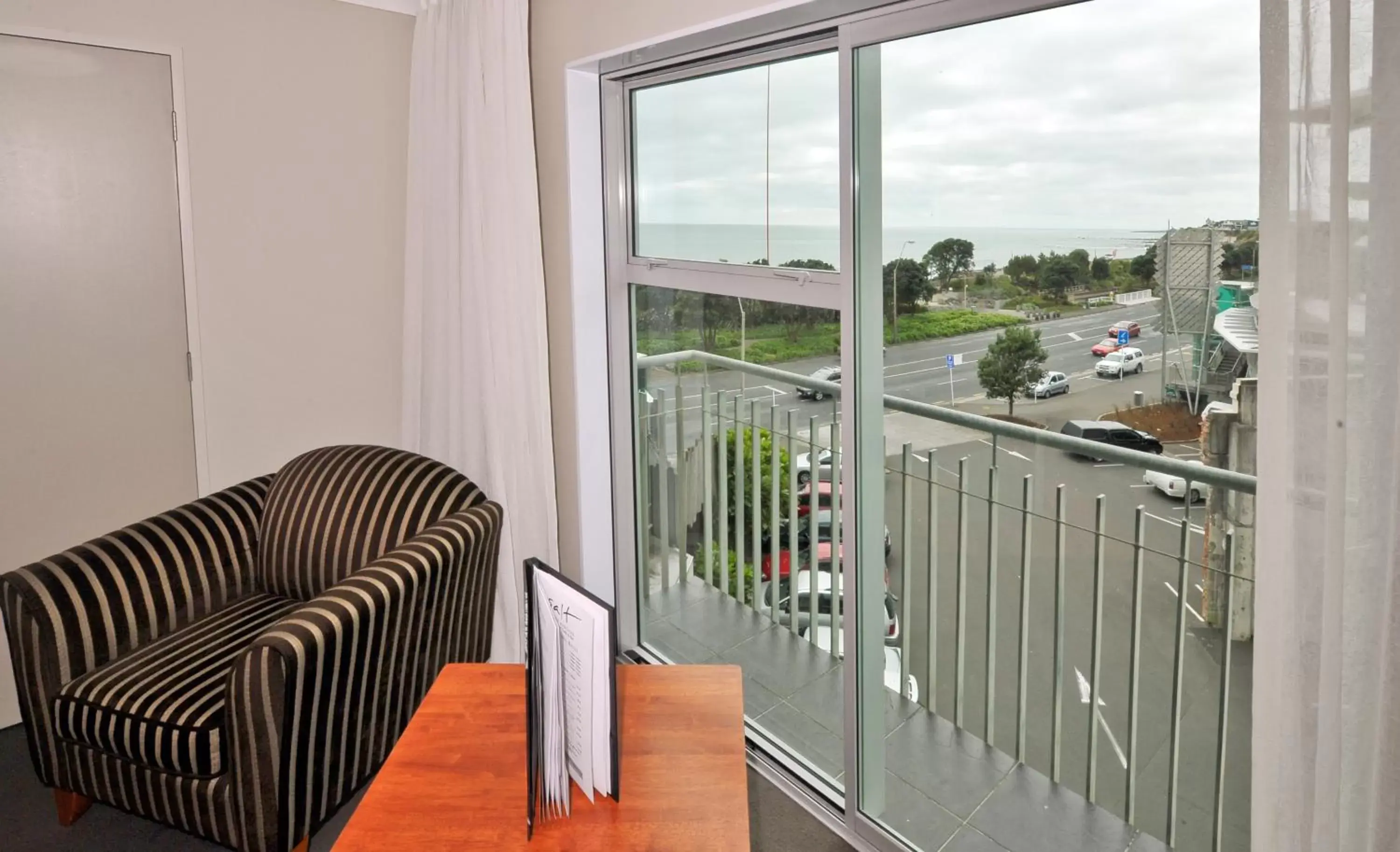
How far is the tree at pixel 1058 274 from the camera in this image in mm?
1688

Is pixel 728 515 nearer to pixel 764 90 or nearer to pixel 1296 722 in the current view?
pixel 764 90

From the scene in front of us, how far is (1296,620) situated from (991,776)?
41.0 inches

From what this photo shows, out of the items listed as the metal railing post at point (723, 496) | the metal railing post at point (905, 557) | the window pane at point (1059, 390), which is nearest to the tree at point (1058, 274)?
the window pane at point (1059, 390)

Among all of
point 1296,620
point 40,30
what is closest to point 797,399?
point 1296,620

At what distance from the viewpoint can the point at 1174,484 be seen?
1.59 meters

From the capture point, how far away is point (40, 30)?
269cm

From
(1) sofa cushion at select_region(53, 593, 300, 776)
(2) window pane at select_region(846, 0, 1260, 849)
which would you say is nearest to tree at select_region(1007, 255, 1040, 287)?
(2) window pane at select_region(846, 0, 1260, 849)

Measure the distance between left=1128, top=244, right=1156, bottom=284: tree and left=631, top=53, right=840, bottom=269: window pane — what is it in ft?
2.21

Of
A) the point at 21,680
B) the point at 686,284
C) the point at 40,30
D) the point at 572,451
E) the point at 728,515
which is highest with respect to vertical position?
the point at 40,30

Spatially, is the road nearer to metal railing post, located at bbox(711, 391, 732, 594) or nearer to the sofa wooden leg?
metal railing post, located at bbox(711, 391, 732, 594)

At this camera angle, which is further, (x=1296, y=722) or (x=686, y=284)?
(x=686, y=284)

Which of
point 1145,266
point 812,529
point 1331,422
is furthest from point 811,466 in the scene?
point 1331,422

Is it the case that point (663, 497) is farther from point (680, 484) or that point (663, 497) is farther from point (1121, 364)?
point (1121, 364)

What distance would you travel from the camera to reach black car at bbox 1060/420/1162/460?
161 cm
